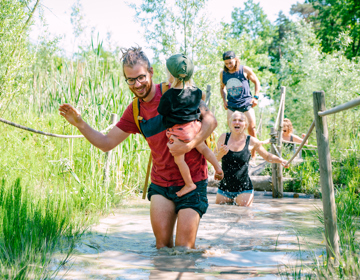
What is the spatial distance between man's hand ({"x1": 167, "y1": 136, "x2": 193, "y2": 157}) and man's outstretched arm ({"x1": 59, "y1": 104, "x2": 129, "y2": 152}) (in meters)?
0.52

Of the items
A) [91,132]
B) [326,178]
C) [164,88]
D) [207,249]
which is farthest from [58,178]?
[326,178]

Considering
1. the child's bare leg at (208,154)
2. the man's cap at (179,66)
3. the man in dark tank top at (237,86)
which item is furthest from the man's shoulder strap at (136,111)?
the man in dark tank top at (237,86)

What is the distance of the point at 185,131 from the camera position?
3223 millimetres

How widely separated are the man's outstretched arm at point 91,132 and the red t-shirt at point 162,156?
9cm

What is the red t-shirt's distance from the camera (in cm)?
340

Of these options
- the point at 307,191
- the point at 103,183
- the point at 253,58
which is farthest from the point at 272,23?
the point at 103,183

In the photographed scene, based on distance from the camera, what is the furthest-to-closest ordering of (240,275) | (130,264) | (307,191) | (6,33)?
(307,191) < (6,33) < (130,264) < (240,275)

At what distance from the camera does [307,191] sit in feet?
A: 25.2

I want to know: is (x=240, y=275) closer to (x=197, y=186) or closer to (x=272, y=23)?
(x=197, y=186)

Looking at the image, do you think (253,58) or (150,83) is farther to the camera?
(253,58)

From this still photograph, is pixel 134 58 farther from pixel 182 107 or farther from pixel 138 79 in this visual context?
pixel 182 107

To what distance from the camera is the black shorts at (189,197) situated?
10.9ft

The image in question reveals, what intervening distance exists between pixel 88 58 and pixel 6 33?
2303mm

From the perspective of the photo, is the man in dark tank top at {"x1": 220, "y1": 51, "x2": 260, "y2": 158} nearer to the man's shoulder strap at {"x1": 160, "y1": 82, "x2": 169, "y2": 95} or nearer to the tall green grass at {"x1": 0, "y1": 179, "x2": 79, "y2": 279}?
the man's shoulder strap at {"x1": 160, "y1": 82, "x2": 169, "y2": 95}
